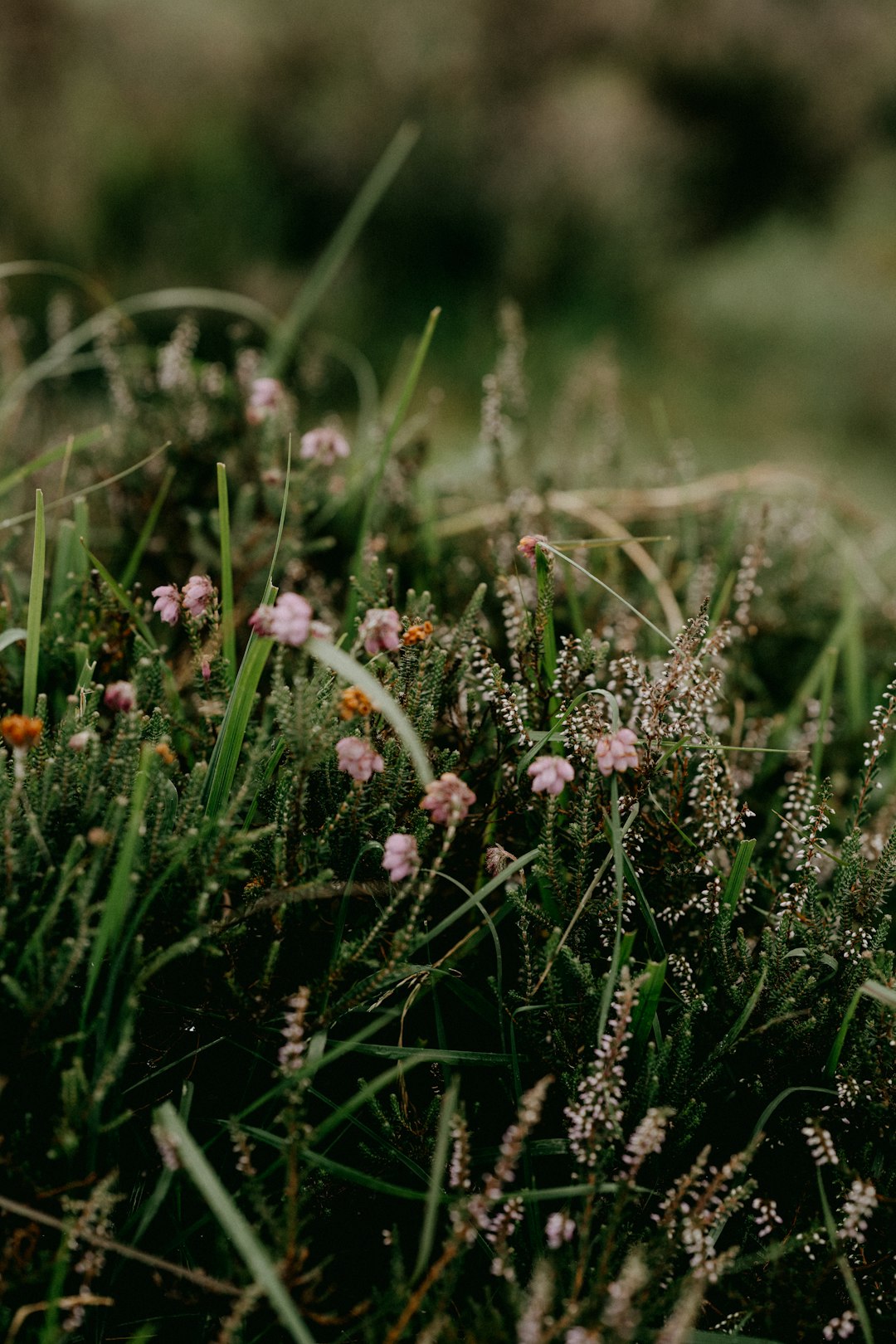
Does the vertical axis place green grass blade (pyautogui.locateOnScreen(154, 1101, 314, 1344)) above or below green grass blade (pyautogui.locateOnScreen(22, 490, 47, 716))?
A: below

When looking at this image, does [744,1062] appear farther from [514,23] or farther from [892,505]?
[514,23]

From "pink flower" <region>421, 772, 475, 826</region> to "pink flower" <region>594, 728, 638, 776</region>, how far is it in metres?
0.17

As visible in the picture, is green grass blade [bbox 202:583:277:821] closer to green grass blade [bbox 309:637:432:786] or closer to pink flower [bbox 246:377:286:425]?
green grass blade [bbox 309:637:432:786]

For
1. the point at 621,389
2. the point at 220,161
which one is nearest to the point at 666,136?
the point at 621,389

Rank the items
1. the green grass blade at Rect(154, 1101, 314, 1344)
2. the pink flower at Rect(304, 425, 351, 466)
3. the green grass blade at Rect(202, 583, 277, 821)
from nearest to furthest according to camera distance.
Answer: the green grass blade at Rect(154, 1101, 314, 1344), the green grass blade at Rect(202, 583, 277, 821), the pink flower at Rect(304, 425, 351, 466)

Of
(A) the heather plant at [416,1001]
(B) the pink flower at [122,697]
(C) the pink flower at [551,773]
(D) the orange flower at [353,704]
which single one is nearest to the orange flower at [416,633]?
(A) the heather plant at [416,1001]

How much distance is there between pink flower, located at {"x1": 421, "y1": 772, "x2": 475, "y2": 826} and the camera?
1.08m

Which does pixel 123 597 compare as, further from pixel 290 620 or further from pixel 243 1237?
pixel 243 1237

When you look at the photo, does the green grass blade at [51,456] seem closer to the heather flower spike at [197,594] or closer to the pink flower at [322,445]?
the pink flower at [322,445]

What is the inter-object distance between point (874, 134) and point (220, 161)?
167 inches

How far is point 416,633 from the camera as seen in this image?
4.00 feet

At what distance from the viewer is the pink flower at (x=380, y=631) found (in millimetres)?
1117

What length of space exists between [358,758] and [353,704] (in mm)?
68

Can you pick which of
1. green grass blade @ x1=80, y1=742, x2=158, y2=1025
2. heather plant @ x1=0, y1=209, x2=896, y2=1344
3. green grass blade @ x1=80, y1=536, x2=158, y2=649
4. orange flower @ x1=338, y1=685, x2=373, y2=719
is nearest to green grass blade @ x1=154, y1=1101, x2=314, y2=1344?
heather plant @ x1=0, y1=209, x2=896, y2=1344
